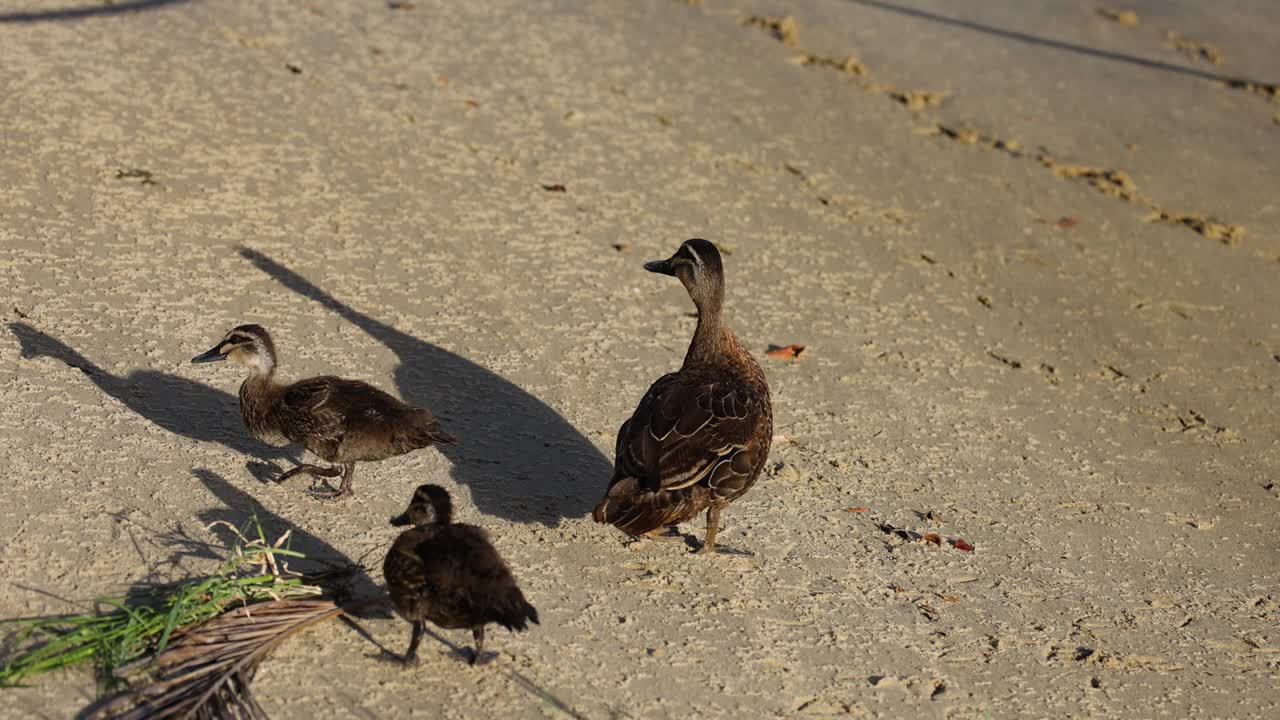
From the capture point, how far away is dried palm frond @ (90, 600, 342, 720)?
4316mm

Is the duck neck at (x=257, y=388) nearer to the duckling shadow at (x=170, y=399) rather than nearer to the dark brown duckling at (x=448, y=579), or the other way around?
the duckling shadow at (x=170, y=399)

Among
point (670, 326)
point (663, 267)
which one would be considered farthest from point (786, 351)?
point (663, 267)

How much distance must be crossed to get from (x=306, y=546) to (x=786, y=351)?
326 cm

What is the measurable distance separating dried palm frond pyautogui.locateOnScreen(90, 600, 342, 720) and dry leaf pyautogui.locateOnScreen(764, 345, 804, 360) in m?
3.57

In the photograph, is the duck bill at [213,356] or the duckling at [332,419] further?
the duck bill at [213,356]

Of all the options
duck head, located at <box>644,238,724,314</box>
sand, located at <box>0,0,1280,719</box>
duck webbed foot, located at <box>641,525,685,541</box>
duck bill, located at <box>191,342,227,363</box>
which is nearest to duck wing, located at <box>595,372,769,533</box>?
sand, located at <box>0,0,1280,719</box>

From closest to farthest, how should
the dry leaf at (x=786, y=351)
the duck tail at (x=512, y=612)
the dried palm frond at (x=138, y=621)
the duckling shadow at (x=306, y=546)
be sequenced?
the dried palm frond at (x=138, y=621)
the duck tail at (x=512, y=612)
the duckling shadow at (x=306, y=546)
the dry leaf at (x=786, y=351)

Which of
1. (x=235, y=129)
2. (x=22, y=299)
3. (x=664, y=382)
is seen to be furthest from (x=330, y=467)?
(x=235, y=129)

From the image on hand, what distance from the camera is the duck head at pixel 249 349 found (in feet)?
19.5

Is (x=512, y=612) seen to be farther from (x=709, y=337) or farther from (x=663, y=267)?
(x=663, y=267)

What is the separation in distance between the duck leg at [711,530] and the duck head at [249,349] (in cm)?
205

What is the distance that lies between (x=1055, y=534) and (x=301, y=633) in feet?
11.6

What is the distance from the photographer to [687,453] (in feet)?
18.4

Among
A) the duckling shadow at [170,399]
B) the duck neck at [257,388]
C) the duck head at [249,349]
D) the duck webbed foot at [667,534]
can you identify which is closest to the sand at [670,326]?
the duckling shadow at [170,399]
